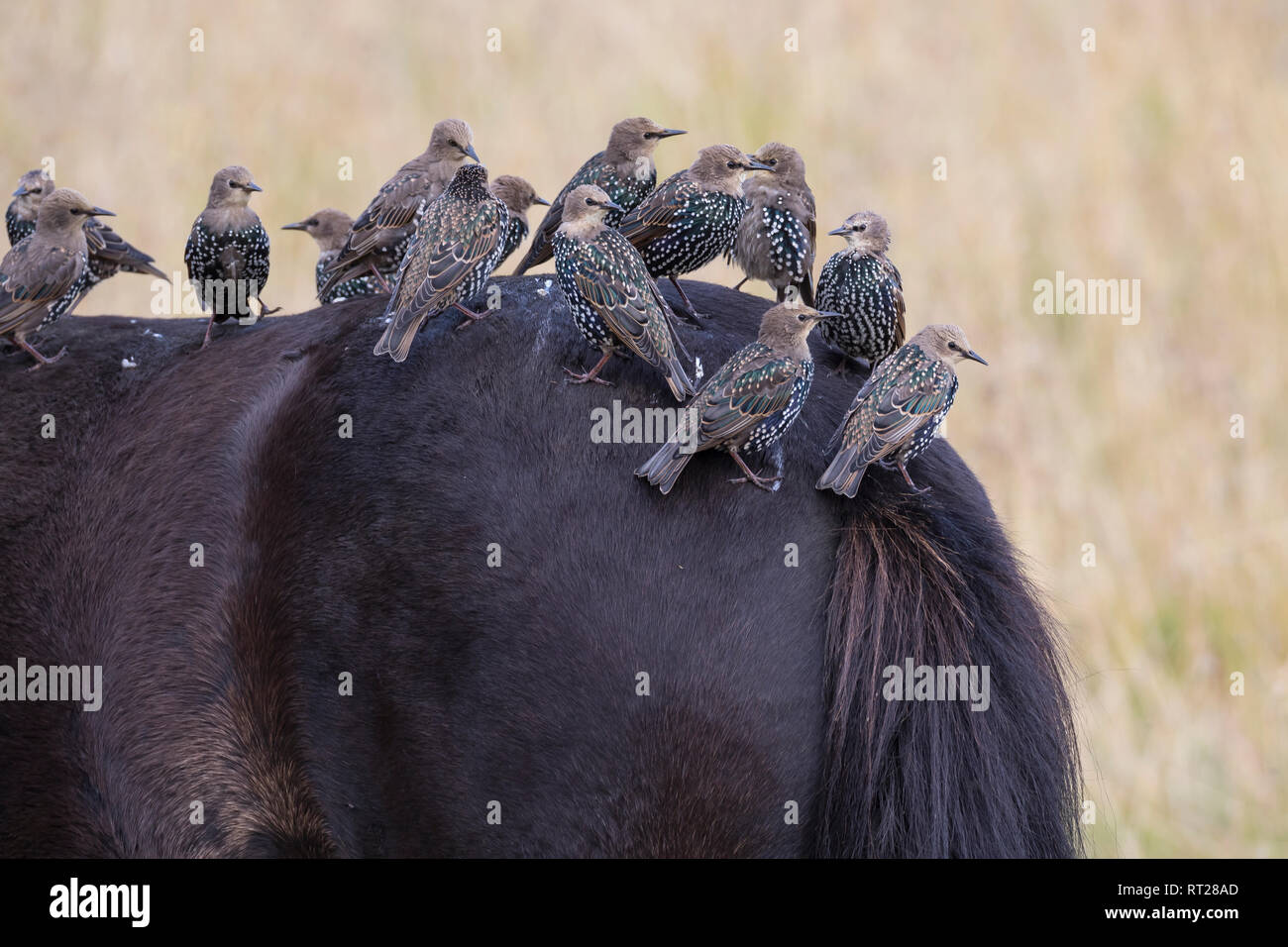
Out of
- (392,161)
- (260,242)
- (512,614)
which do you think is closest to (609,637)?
(512,614)

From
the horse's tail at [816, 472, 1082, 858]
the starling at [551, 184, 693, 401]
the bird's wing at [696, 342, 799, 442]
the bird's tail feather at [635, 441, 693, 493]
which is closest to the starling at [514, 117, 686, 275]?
the starling at [551, 184, 693, 401]

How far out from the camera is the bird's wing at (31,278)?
118 inches

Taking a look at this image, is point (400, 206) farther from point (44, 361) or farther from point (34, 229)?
point (34, 229)

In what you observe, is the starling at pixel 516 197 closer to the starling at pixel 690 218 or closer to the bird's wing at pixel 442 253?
the bird's wing at pixel 442 253

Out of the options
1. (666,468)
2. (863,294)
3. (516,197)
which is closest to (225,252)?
(516,197)

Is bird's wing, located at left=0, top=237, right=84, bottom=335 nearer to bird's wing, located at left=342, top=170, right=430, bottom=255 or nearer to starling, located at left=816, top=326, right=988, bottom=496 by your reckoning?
bird's wing, located at left=342, top=170, right=430, bottom=255

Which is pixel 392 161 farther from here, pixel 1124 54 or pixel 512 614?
pixel 512 614

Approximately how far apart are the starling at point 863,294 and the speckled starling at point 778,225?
4.2 inches

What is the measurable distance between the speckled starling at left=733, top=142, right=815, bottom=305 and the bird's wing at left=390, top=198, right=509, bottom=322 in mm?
581

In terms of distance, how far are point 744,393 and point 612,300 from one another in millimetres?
330

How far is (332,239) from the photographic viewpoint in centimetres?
372

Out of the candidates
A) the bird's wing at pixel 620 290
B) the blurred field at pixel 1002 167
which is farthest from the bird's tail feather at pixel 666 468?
the blurred field at pixel 1002 167

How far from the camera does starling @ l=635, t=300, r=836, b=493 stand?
2.20 m

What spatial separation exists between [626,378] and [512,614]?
0.53 m
